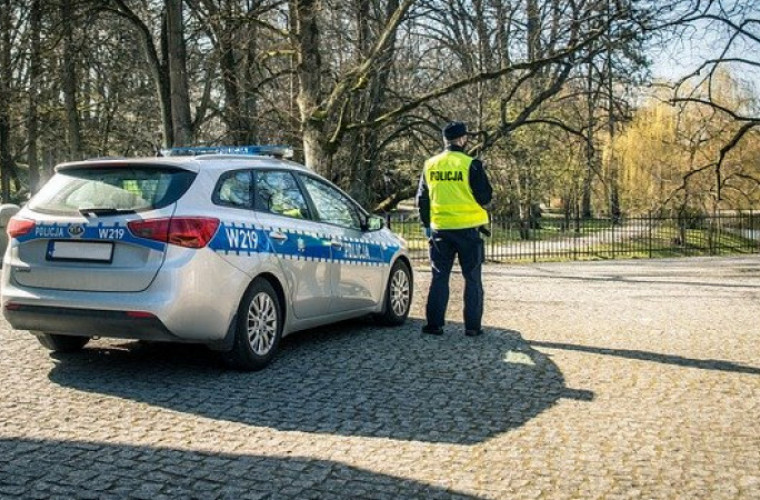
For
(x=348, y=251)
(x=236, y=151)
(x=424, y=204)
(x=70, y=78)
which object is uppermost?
(x=70, y=78)

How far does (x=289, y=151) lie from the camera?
7.45m

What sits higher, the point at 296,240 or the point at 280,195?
the point at 280,195

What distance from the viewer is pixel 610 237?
25.3 metres

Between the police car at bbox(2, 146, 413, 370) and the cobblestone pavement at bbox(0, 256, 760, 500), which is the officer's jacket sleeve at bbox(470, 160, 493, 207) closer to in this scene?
the cobblestone pavement at bbox(0, 256, 760, 500)

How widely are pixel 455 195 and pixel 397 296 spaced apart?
4.69 ft

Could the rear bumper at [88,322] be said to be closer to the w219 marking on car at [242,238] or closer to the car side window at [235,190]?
the w219 marking on car at [242,238]

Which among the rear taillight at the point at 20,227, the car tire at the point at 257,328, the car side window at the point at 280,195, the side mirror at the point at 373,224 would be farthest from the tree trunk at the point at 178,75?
the car tire at the point at 257,328

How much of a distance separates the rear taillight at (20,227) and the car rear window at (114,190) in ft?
0.42

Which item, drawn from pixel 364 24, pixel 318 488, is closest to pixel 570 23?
pixel 364 24

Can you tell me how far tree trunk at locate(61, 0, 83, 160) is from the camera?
15.1 metres

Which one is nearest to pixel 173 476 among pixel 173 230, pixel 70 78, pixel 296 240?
pixel 173 230

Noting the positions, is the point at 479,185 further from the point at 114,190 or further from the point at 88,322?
the point at 88,322

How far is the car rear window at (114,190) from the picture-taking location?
5.65m

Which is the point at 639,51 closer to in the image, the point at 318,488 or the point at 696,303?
the point at 696,303
